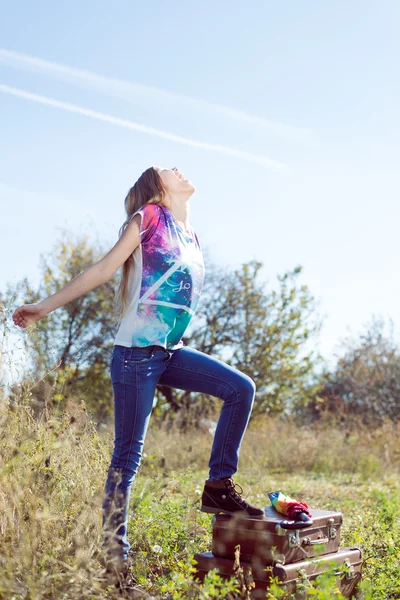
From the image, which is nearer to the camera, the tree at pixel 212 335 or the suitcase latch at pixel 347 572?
the suitcase latch at pixel 347 572

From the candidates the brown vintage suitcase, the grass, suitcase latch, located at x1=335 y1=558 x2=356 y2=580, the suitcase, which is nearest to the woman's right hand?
the grass

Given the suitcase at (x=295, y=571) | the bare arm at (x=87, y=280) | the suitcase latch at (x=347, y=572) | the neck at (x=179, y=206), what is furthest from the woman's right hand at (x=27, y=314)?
the suitcase latch at (x=347, y=572)

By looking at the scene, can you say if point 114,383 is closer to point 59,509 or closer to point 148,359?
point 148,359

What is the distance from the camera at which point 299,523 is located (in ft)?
11.9

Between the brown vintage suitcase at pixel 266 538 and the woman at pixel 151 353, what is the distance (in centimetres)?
8

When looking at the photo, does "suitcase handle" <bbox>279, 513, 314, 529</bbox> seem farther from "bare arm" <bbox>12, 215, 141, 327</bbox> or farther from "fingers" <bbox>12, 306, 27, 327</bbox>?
"fingers" <bbox>12, 306, 27, 327</bbox>

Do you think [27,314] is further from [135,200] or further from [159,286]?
[135,200]

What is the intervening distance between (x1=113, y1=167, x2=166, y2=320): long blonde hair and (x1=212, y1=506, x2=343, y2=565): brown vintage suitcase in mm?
1236

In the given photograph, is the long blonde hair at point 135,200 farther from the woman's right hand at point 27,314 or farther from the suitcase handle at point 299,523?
the suitcase handle at point 299,523

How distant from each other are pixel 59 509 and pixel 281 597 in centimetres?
130

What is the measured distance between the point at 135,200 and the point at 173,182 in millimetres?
239

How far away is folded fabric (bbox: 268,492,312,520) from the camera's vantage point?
12.3 ft

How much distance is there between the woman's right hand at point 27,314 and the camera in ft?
12.0

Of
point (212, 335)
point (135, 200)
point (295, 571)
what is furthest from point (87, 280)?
point (212, 335)
